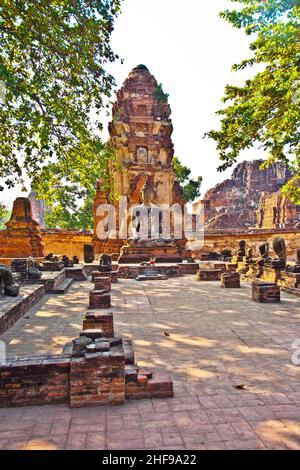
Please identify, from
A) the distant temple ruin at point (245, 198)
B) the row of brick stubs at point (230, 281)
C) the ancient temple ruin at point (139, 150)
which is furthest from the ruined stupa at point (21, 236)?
the distant temple ruin at point (245, 198)

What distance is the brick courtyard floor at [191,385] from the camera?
2787 mm

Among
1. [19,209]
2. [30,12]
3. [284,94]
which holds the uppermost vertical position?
[30,12]

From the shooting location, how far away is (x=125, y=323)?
693cm

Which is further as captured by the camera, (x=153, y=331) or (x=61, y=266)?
(x=61, y=266)

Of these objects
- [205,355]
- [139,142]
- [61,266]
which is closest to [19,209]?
[61,266]

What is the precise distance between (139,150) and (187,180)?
39.3 feet

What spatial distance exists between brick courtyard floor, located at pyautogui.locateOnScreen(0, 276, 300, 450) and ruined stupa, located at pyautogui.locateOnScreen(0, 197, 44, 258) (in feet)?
37.4

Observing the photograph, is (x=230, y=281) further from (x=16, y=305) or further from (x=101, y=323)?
(x=16, y=305)

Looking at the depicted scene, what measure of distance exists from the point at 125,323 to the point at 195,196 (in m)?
34.1

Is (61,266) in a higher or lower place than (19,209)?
lower

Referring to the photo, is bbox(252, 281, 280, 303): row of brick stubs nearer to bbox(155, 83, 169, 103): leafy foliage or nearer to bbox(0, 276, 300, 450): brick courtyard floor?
bbox(0, 276, 300, 450): brick courtyard floor

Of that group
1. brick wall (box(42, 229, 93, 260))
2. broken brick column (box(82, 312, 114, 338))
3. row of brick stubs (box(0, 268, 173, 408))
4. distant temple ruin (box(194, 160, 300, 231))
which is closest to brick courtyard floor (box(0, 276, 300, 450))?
row of brick stubs (box(0, 268, 173, 408))

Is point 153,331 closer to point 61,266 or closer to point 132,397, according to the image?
point 132,397

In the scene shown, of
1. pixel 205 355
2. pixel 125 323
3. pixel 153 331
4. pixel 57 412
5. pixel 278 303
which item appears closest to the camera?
pixel 57 412
